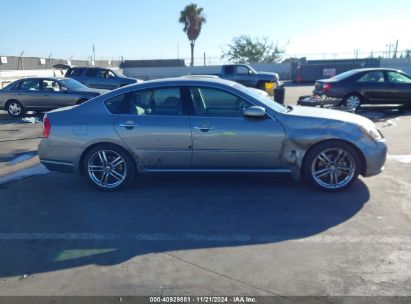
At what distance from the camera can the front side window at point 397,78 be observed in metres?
13.1

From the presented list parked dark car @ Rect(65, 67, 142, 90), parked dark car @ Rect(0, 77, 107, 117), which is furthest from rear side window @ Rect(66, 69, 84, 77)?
parked dark car @ Rect(0, 77, 107, 117)

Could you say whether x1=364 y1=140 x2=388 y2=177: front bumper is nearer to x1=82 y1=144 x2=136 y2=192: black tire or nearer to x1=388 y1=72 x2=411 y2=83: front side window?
x1=82 y1=144 x2=136 y2=192: black tire

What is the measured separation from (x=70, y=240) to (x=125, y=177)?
5.23 feet

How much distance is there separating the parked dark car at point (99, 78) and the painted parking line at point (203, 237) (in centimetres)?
1504

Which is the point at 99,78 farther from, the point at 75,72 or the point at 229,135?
the point at 229,135

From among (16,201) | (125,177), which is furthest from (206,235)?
(16,201)

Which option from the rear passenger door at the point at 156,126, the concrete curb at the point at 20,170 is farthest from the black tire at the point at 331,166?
the concrete curb at the point at 20,170

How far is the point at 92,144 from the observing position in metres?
5.43

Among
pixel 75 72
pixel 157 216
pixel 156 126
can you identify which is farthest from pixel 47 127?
pixel 75 72

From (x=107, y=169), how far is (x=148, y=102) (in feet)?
3.68

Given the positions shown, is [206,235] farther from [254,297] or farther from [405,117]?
[405,117]

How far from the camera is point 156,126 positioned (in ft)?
17.4

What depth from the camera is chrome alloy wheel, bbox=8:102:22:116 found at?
13.8 meters

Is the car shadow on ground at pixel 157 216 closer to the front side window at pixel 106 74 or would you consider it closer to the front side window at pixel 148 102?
the front side window at pixel 148 102
